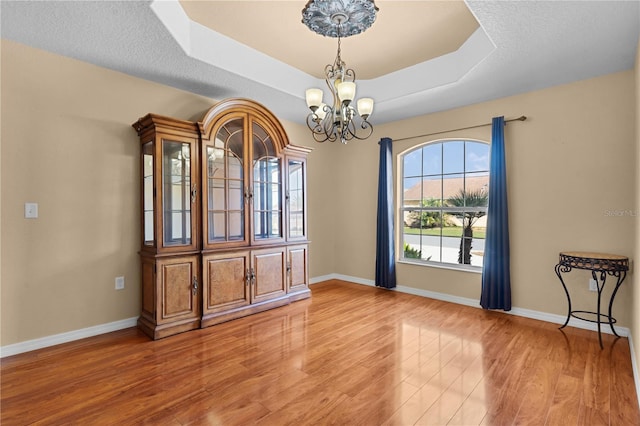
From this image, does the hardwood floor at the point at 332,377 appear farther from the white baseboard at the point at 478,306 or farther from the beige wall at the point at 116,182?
Result: the beige wall at the point at 116,182

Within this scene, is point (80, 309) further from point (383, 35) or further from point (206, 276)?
point (383, 35)

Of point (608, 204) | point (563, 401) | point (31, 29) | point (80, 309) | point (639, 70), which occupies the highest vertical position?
point (31, 29)

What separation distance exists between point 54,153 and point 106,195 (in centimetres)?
55

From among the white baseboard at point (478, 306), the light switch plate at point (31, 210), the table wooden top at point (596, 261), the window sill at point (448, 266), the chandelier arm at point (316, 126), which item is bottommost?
the white baseboard at point (478, 306)

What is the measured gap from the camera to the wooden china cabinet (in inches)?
125

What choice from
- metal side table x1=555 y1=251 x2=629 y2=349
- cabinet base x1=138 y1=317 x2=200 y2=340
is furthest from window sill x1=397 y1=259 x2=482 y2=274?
cabinet base x1=138 y1=317 x2=200 y2=340

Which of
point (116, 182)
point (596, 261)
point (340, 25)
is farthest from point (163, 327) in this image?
point (596, 261)

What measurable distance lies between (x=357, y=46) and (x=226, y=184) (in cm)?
210

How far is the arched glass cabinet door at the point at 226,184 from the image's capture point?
11.5ft

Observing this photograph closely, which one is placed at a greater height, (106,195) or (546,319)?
(106,195)

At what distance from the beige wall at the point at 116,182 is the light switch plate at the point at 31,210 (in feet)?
0.13

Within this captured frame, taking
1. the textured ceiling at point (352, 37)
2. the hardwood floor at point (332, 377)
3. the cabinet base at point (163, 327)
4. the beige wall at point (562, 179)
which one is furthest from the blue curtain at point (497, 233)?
the cabinet base at point (163, 327)

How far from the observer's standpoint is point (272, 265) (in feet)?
13.2

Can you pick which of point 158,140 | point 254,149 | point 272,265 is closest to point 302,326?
point 272,265
